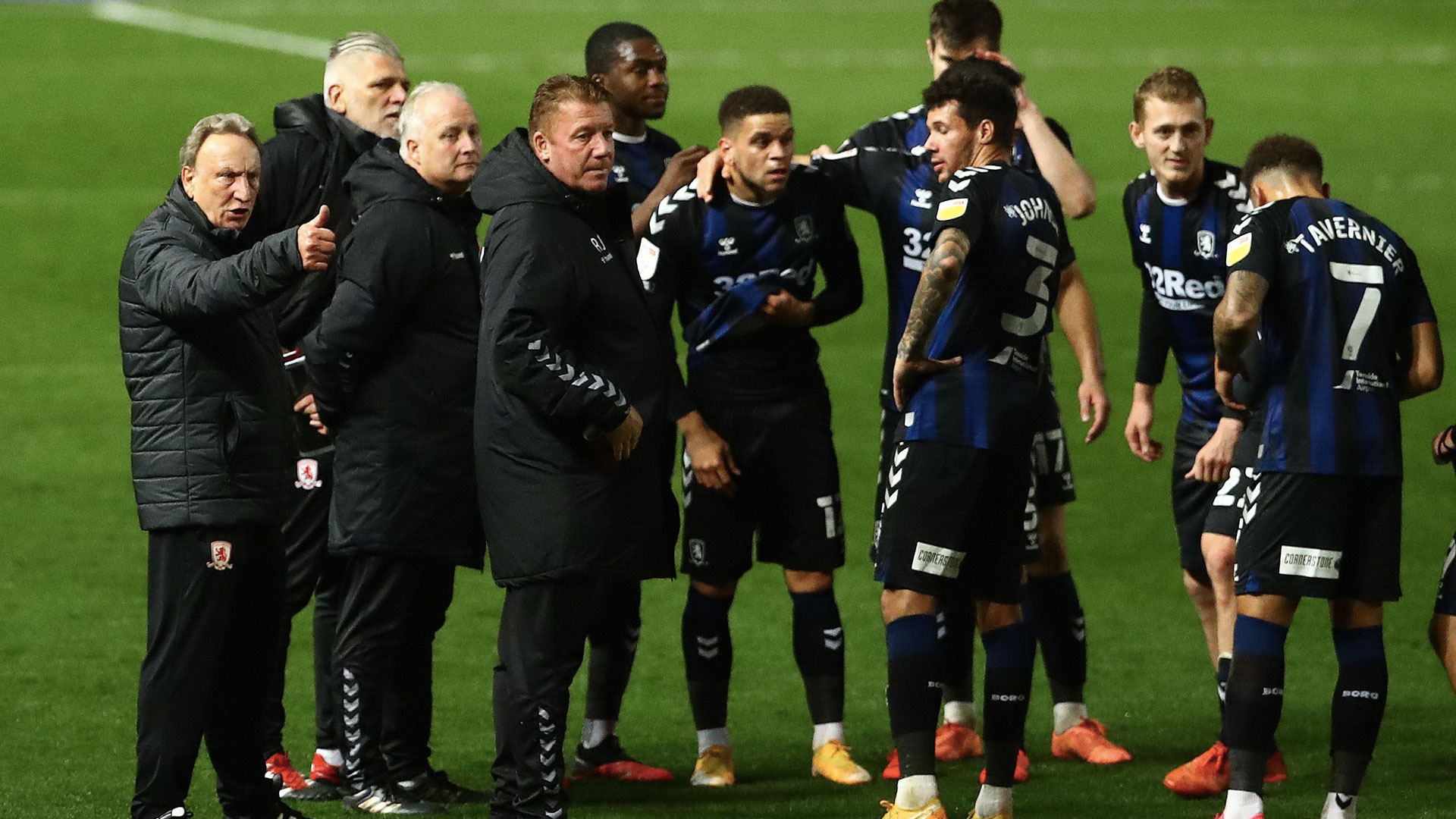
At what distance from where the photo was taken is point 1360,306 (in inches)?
221

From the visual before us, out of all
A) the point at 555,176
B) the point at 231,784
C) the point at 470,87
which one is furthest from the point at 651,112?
the point at 470,87

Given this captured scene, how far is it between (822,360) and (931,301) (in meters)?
7.84

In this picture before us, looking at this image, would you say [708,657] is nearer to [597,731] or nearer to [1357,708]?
[597,731]

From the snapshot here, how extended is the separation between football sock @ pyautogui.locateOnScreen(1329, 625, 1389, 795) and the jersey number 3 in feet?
3.96

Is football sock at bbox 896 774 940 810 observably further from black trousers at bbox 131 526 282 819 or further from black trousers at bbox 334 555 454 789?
black trousers at bbox 131 526 282 819

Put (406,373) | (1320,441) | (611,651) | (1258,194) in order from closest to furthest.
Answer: (1320,441) → (1258,194) → (406,373) → (611,651)

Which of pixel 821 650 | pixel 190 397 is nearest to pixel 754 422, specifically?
pixel 821 650

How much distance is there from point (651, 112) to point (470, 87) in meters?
15.2

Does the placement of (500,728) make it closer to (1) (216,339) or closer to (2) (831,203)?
(1) (216,339)

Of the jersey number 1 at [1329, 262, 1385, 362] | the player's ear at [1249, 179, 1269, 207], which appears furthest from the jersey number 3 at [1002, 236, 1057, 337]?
the jersey number 1 at [1329, 262, 1385, 362]

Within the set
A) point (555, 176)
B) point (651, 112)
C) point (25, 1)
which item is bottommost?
point (555, 176)

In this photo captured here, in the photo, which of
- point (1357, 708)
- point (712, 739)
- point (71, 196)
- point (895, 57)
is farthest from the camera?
point (895, 57)

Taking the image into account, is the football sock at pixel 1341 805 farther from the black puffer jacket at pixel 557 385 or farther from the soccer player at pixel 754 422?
the black puffer jacket at pixel 557 385

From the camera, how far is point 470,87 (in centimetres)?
2189
